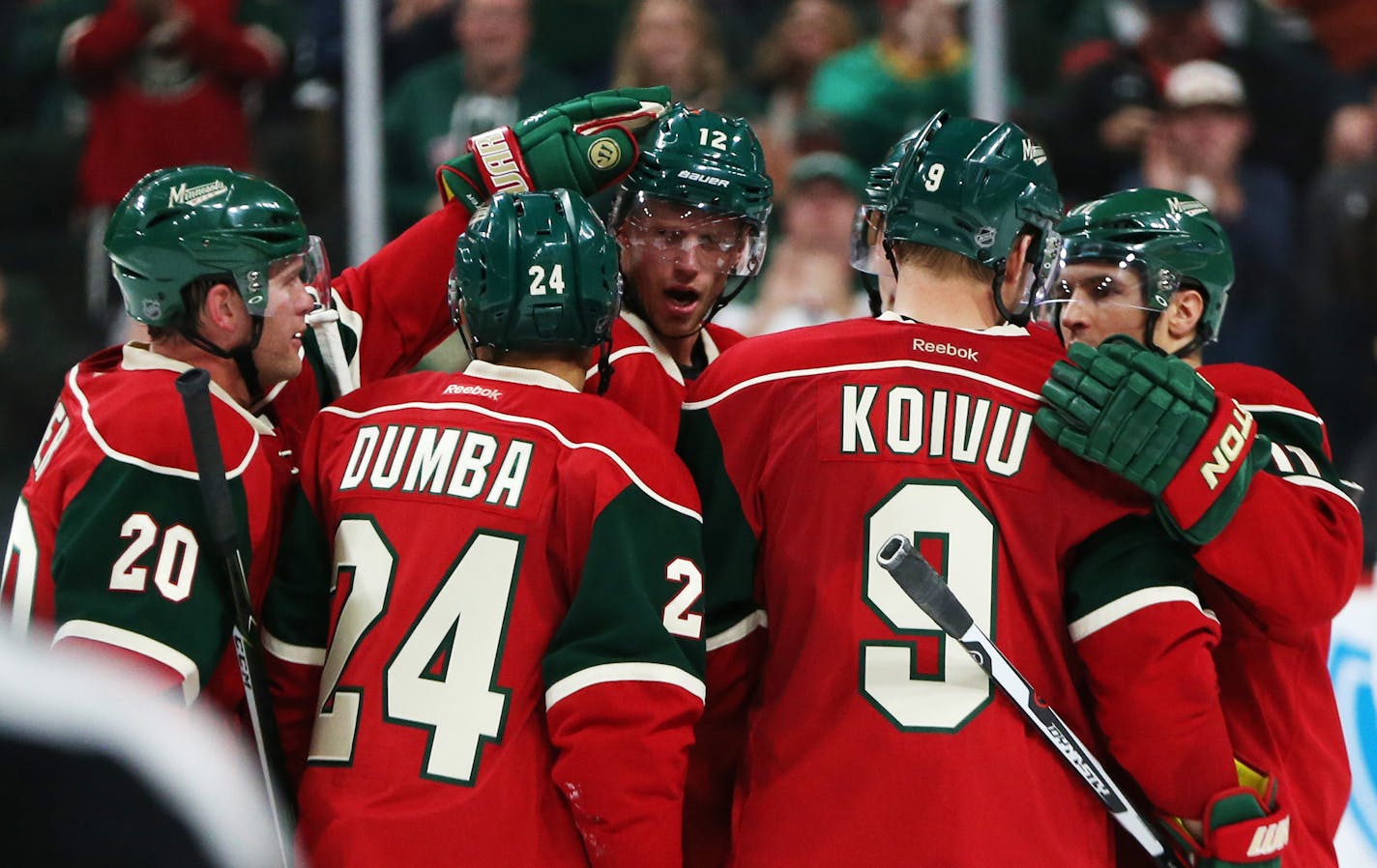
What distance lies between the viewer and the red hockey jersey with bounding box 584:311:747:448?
9.91 ft

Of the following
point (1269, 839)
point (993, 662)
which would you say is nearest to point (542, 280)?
point (993, 662)

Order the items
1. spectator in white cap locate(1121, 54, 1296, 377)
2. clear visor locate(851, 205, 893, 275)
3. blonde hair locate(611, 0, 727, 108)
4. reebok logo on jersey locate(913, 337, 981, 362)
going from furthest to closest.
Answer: blonde hair locate(611, 0, 727, 108) → spectator in white cap locate(1121, 54, 1296, 377) → clear visor locate(851, 205, 893, 275) → reebok logo on jersey locate(913, 337, 981, 362)

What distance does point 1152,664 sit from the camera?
2.54m

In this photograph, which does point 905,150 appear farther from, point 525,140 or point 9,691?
point 9,691

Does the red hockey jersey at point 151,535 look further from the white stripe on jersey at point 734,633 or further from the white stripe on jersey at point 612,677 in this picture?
the white stripe on jersey at point 734,633

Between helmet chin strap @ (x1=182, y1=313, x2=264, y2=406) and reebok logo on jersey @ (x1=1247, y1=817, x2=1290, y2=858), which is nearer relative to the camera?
reebok logo on jersey @ (x1=1247, y1=817, x2=1290, y2=858)

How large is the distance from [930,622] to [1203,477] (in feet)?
1.47

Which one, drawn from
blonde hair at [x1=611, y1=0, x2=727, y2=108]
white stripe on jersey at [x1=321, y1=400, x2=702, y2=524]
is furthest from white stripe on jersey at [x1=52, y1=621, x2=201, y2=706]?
blonde hair at [x1=611, y1=0, x2=727, y2=108]

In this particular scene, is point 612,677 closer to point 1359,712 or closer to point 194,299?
point 194,299

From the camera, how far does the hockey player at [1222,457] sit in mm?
2541

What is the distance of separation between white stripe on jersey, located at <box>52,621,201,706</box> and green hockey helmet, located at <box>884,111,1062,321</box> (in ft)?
4.10

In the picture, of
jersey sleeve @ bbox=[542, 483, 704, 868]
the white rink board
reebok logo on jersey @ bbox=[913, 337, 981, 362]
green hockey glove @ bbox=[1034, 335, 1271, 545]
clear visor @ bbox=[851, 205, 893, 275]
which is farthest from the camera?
the white rink board

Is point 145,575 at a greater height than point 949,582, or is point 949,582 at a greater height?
point 145,575

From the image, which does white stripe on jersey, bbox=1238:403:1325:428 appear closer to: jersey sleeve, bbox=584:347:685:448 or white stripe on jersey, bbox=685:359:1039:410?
white stripe on jersey, bbox=685:359:1039:410
